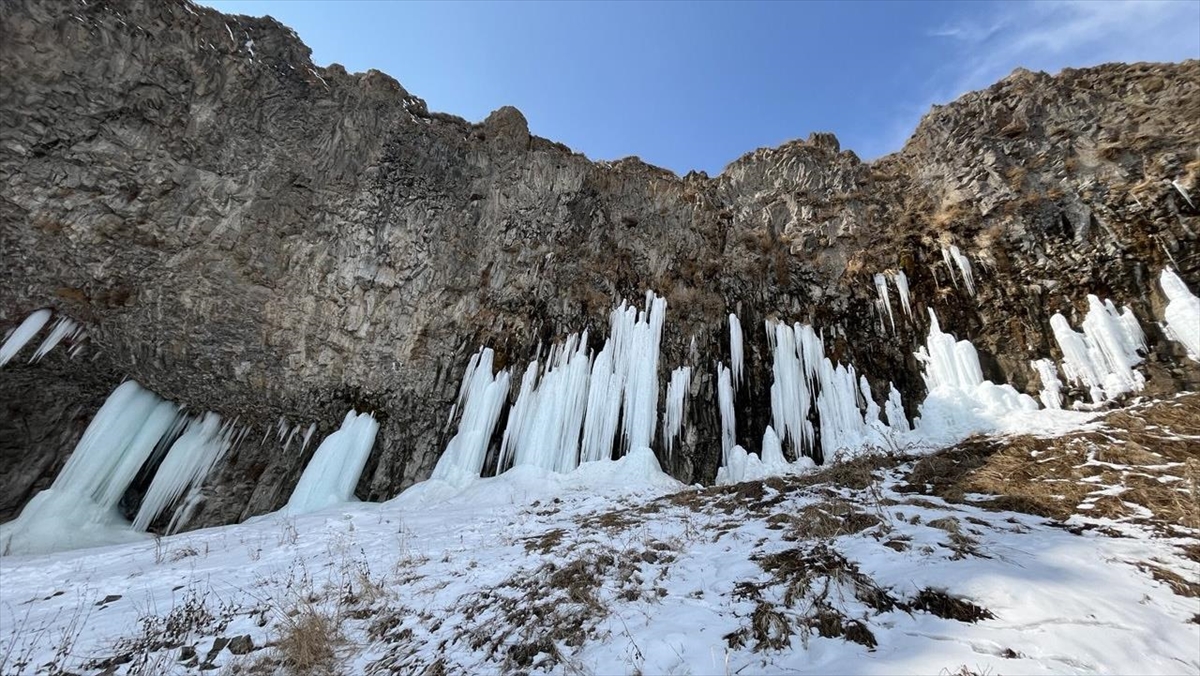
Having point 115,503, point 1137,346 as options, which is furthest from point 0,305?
point 1137,346

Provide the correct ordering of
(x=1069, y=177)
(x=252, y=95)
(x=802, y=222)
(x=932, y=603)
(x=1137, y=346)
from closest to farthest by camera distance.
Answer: (x=932, y=603), (x=1137, y=346), (x=1069, y=177), (x=252, y=95), (x=802, y=222)

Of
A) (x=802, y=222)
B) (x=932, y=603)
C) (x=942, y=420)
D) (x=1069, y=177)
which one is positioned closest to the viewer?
(x=932, y=603)

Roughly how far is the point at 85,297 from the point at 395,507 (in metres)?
12.0

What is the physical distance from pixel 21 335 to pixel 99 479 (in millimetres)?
4857

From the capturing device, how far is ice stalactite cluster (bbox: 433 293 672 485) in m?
16.0

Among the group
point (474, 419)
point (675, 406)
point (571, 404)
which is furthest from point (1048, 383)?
point (474, 419)

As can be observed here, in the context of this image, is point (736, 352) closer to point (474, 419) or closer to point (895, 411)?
point (895, 411)

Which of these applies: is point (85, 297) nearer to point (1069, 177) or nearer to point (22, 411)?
point (22, 411)

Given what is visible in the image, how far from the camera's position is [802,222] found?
1864 cm

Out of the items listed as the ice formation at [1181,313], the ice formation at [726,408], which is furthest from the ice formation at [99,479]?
the ice formation at [1181,313]

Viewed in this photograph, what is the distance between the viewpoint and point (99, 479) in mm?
15078

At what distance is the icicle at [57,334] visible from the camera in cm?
1475

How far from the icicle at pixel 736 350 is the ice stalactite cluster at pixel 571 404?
6.34ft

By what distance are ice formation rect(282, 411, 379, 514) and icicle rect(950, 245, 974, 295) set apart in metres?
20.8
